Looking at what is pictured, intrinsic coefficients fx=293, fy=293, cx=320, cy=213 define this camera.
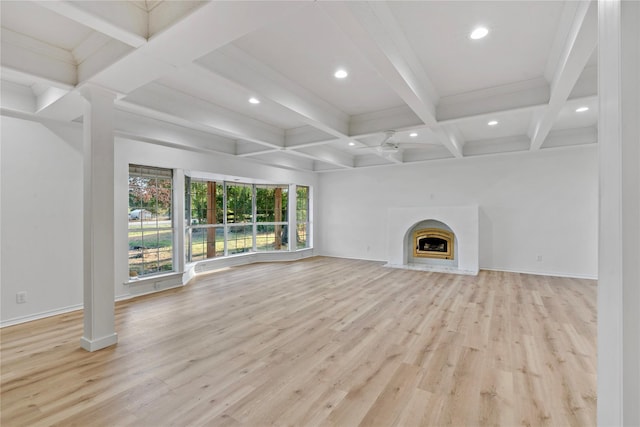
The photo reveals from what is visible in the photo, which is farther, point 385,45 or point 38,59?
point 38,59

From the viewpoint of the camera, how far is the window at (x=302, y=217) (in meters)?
8.64

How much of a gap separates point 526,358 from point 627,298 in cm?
257

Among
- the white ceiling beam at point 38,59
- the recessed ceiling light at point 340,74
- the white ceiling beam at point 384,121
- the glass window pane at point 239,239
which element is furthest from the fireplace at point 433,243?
the white ceiling beam at point 38,59

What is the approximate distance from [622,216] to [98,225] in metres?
3.69

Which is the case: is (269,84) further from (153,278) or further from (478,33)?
(153,278)

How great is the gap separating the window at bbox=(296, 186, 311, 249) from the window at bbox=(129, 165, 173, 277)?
3.81 m

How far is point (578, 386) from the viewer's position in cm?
225

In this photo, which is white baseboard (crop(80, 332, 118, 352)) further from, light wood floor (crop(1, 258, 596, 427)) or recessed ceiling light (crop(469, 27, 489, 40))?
recessed ceiling light (crop(469, 27, 489, 40))

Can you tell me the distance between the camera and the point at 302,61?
3.04 meters

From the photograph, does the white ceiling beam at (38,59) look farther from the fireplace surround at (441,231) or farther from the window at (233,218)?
the fireplace surround at (441,231)

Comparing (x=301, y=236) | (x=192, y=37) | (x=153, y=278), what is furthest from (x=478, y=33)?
(x=301, y=236)

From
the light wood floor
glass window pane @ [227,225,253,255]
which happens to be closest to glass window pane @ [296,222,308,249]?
glass window pane @ [227,225,253,255]

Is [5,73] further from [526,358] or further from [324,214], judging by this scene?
[324,214]

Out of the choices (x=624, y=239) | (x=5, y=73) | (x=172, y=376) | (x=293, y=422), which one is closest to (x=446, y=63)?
(x=624, y=239)
